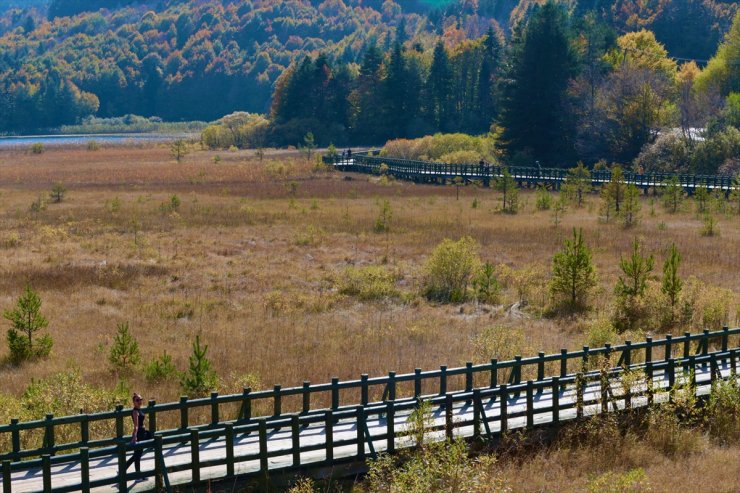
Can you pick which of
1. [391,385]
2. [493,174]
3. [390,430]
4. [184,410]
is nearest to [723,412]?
[391,385]

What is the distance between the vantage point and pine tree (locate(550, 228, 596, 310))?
2961 cm

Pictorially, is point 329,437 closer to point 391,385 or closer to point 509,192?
point 391,385

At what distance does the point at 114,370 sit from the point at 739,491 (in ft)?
44.4

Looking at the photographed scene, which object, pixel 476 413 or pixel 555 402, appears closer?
pixel 476 413

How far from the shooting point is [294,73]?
136 meters

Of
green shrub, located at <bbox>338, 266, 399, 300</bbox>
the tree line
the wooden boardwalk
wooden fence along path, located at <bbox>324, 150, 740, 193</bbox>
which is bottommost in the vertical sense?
green shrub, located at <bbox>338, 266, 399, 300</bbox>

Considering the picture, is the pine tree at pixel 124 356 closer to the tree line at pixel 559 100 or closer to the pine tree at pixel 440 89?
the tree line at pixel 559 100

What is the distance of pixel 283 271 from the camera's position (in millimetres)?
37062

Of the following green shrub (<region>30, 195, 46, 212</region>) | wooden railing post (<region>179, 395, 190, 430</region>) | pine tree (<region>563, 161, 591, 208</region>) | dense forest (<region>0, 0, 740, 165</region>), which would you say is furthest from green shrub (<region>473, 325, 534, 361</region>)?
dense forest (<region>0, 0, 740, 165</region>)

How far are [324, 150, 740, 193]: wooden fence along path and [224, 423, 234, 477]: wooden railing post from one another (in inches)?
1885

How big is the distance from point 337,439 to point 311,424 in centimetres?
105

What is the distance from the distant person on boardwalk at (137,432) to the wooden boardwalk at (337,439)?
0.26 metres

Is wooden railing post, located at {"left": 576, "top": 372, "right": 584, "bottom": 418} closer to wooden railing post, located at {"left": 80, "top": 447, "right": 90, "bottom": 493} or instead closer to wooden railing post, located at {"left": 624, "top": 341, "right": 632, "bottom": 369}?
wooden railing post, located at {"left": 624, "top": 341, "right": 632, "bottom": 369}

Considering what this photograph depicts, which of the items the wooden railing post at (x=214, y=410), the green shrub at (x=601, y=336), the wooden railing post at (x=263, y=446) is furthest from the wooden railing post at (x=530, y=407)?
the green shrub at (x=601, y=336)
